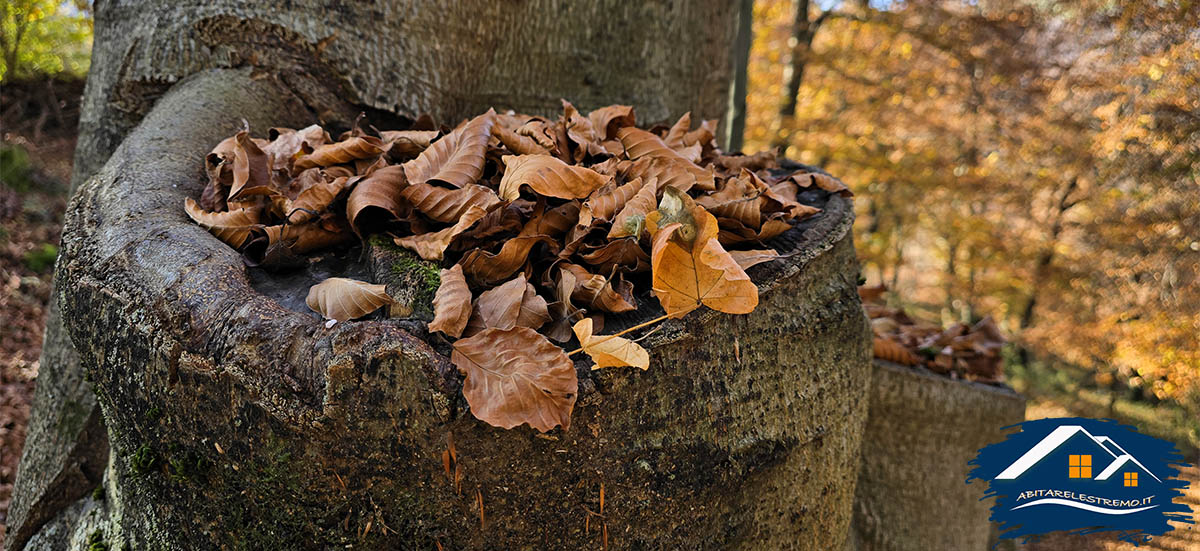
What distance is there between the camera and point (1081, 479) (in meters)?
2.00

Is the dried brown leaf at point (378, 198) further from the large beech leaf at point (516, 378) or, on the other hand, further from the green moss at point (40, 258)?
the green moss at point (40, 258)

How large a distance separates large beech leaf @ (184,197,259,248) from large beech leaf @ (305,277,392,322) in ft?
1.17

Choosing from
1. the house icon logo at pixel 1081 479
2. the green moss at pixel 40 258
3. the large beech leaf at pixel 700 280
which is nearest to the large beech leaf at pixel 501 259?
the large beech leaf at pixel 700 280

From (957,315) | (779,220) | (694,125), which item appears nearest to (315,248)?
(779,220)

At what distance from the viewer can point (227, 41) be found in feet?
7.26

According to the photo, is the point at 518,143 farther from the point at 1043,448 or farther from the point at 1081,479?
the point at 1081,479

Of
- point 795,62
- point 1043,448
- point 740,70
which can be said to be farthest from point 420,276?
point 795,62

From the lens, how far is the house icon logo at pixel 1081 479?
78.0 inches

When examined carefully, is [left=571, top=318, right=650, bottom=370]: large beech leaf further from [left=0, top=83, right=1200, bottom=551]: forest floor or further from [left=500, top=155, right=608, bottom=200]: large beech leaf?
[left=0, top=83, right=1200, bottom=551]: forest floor

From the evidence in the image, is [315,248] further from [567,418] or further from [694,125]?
[694,125]

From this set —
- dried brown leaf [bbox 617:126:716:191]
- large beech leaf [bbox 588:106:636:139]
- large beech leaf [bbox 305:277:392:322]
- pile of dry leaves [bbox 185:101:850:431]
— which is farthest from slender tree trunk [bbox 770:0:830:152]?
large beech leaf [bbox 305:277:392:322]

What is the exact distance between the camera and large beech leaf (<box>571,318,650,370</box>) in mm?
1103

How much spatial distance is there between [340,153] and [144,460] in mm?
719

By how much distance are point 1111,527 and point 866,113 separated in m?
6.97
